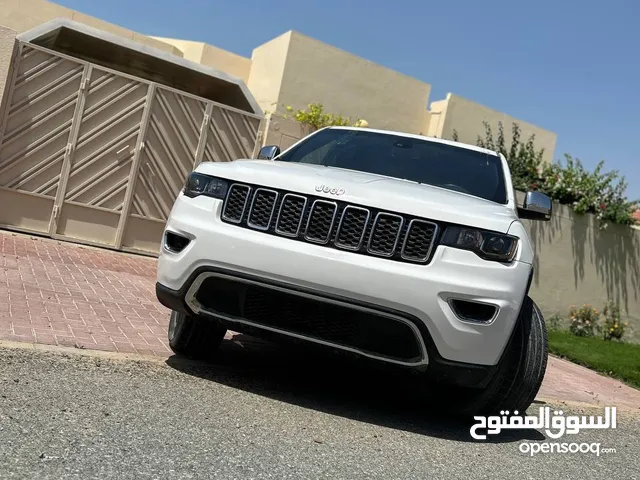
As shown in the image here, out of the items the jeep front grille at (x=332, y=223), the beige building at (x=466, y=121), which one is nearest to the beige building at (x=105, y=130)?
the jeep front grille at (x=332, y=223)

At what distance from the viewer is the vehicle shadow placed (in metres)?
4.20

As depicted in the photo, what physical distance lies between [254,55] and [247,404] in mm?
15206

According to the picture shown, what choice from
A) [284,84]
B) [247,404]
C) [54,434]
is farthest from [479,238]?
[284,84]

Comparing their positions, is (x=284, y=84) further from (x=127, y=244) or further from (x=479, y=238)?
(x=479, y=238)

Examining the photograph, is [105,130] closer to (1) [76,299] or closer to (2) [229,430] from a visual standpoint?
(1) [76,299]

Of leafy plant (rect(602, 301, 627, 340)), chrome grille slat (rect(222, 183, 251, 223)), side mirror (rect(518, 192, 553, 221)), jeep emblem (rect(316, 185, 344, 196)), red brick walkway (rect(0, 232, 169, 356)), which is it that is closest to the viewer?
jeep emblem (rect(316, 185, 344, 196))

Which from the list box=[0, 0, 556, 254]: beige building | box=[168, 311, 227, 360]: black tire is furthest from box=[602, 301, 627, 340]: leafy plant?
box=[168, 311, 227, 360]: black tire

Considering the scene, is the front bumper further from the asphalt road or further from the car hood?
the asphalt road

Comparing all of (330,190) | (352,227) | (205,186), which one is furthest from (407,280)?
(205,186)

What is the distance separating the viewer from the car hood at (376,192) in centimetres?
376

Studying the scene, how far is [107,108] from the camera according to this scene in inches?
371

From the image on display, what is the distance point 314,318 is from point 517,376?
4.57 feet

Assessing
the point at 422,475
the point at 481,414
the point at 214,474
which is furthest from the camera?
the point at 481,414

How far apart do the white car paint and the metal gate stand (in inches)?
227
